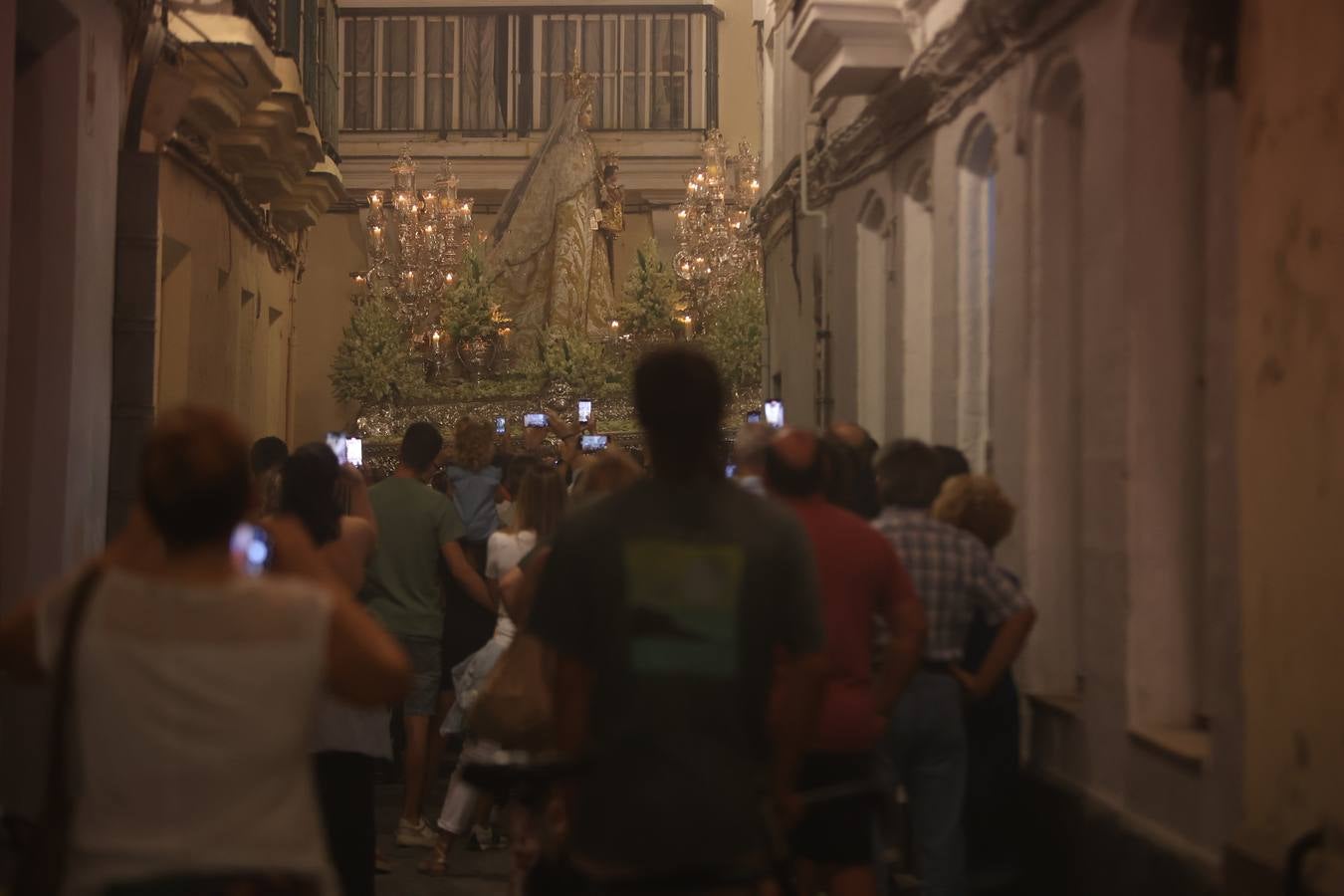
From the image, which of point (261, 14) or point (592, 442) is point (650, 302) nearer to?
Result: point (592, 442)

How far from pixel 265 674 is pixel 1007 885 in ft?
18.3

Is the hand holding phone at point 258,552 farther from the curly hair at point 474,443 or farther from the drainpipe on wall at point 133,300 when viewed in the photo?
the drainpipe on wall at point 133,300

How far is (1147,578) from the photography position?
7977 mm

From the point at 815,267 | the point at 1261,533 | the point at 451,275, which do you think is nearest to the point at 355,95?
the point at 451,275

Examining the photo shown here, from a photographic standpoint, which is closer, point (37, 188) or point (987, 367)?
point (37, 188)

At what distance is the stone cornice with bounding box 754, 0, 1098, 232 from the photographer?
979cm

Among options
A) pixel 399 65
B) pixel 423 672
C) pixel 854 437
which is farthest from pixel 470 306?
pixel 854 437

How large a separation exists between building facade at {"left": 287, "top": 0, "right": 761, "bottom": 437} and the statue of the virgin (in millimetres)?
3050

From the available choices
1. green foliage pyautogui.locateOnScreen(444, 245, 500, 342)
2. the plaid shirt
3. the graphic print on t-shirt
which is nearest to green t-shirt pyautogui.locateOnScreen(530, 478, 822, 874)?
the graphic print on t-shirt

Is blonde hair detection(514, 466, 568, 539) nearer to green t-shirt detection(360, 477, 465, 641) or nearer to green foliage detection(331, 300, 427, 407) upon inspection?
green t-shirt detection(360, 477, 465, 641)

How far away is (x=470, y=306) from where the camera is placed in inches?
1302

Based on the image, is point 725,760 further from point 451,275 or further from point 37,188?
point 451,275

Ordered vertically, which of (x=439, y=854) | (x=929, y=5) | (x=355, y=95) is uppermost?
(x=355, y=95)

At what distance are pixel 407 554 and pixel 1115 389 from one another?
3401 mm
